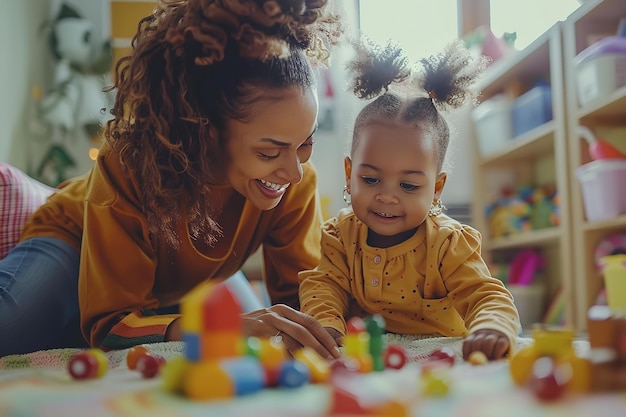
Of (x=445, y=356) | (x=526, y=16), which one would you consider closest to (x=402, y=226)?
(x=445, y=356)

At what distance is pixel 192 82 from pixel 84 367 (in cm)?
51

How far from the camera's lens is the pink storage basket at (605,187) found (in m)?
2.04

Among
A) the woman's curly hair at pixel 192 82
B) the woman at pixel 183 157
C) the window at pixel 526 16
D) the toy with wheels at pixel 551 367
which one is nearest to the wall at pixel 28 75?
the woman at pixel 183 157

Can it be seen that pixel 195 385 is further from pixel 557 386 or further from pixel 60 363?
pixel 60 363

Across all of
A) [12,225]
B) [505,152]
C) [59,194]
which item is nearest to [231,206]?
[59,194]

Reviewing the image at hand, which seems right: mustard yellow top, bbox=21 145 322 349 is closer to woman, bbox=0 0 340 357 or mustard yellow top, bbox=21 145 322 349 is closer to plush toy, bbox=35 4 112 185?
woman, bbox=0 0 340 357

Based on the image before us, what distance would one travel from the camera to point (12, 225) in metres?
1.51

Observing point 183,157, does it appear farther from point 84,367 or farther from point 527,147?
point 527,147

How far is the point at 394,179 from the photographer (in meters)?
1.11

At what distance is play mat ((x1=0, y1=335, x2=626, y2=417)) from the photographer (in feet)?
1.65

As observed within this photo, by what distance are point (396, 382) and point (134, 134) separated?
636 millimetres

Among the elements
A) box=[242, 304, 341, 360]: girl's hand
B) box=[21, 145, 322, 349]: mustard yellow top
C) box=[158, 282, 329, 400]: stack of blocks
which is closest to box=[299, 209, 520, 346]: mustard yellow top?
box=[242, 304, 341, 360]: girl's hand

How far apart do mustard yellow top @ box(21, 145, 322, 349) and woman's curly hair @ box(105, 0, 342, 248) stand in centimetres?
5

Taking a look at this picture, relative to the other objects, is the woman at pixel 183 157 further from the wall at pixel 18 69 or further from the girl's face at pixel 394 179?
the wall at pixel 18 69
